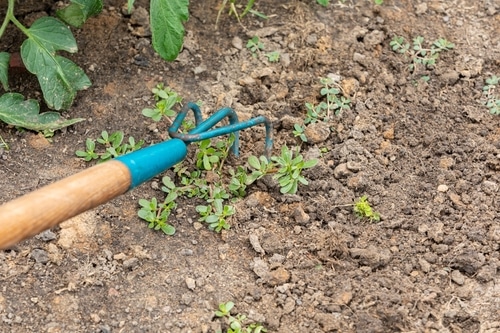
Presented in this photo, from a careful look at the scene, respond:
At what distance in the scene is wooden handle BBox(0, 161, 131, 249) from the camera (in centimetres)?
169

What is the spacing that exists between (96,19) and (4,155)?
0.70 metres

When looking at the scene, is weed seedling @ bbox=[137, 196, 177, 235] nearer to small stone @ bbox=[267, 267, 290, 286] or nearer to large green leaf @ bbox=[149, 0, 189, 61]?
small stone @ bbox=[267, 267, 290, 286]

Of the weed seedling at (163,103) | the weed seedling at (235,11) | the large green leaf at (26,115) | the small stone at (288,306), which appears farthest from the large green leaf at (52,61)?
the small stone at (288,306)

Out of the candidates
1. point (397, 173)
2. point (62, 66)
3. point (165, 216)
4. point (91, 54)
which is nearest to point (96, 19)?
point (91, 54)

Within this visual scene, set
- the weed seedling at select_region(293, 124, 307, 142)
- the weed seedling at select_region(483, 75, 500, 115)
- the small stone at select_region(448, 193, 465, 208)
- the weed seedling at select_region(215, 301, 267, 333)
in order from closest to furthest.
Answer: the weed seedling at select_region(215, 301, 267, 333) → the small stone at select_region(448, 193, 465, 208) → the weed seedling at select_region(293, 124, 307, 142) → the weed seedling at select_region(483, 75, 500, 115)

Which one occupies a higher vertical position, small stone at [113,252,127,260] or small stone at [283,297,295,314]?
small stone at [113,252,127,260]

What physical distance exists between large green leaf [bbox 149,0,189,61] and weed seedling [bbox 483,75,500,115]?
1.24 meters

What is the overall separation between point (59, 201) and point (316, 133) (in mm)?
1201

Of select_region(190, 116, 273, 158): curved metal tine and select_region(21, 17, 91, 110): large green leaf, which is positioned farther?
select_region(21, 17, 91, 110): large green leaf

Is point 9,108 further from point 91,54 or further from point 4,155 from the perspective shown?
point 91,54

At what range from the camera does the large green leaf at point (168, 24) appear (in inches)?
98.0

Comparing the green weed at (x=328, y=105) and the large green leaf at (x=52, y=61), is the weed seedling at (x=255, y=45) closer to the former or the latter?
the green weed at (x=328, y=105)

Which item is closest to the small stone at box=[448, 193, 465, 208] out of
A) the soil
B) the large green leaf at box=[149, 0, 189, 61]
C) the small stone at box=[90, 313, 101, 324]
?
the soil

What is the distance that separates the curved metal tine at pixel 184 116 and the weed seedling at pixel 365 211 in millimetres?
623
